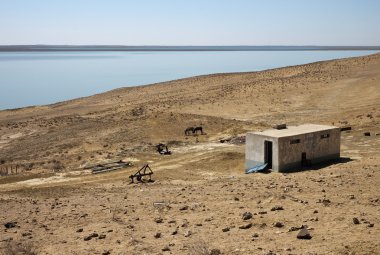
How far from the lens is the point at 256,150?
2509 centimetres

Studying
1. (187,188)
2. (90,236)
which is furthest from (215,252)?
(187,188)

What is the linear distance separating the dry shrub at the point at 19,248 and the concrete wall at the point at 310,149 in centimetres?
1309

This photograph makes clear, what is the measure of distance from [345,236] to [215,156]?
1737cm

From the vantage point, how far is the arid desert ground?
43.1 feet

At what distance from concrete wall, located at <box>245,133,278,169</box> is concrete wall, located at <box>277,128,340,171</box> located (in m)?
0.28

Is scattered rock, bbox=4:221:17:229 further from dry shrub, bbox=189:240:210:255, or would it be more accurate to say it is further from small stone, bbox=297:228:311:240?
small stone, bbox=297:228:311:240

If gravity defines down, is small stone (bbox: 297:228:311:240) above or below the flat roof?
below

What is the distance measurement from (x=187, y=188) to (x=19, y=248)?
339 inches

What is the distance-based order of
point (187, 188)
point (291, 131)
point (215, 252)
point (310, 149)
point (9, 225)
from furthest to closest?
point (291, 131), point (310, 149), point (187, 188), point (9, 225), point (215, 252)

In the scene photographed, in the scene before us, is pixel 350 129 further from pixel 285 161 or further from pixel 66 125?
pixel 66 125

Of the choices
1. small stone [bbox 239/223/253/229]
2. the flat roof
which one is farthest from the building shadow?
small stone [bbox 239/223/253/229]

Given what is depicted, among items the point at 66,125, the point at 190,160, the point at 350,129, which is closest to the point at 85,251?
the point at 190,160

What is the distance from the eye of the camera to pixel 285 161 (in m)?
24.1

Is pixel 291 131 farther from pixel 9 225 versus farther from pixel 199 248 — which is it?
pixel 199 248
